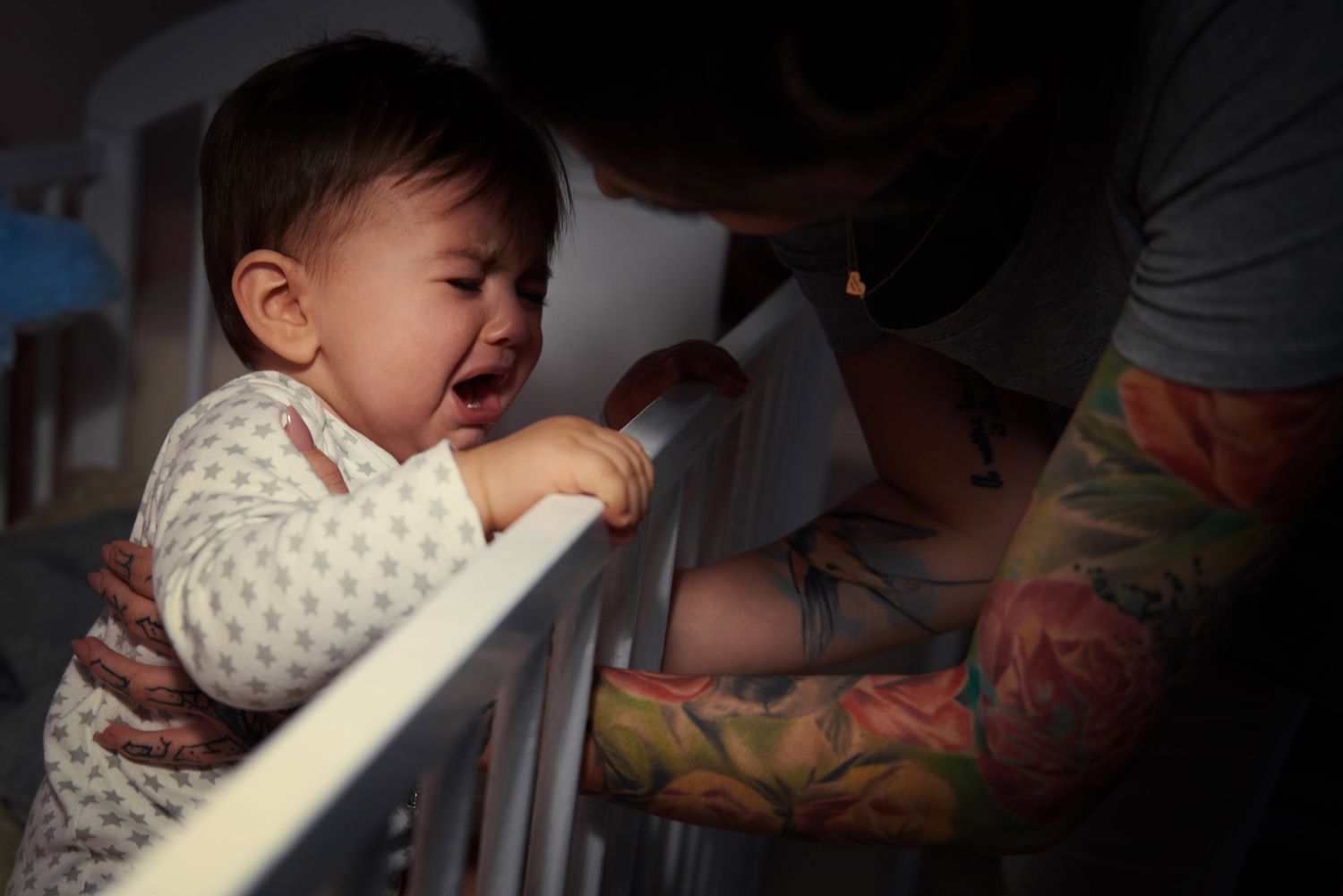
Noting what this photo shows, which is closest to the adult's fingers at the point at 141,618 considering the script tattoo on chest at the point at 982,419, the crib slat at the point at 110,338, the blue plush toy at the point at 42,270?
the script tattoo on chest at the point at 982,419

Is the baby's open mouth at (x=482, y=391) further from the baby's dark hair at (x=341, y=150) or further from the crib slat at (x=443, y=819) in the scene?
the crib slat at (x=443, y=819)

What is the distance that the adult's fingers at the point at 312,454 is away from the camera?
78 centimetres

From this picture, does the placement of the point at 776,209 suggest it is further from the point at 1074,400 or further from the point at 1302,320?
the point at 1074,400

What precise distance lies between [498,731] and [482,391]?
50 centimetres

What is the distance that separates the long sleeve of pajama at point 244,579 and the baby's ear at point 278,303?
0.16ft

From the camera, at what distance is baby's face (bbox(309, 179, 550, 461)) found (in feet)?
2.93

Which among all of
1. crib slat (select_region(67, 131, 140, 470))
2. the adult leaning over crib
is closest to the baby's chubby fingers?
the adult leaning over crib

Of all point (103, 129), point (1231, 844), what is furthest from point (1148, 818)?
point (103, 129)

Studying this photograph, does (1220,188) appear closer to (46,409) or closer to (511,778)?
(511,778)

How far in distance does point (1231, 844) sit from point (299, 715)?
1171mm

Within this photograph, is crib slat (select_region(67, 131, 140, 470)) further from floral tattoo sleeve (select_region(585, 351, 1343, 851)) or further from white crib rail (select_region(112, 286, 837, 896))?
floral tattoo sleeve (select_region(585, 351, 1343, 851))

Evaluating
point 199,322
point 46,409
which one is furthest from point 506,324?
point 46,409

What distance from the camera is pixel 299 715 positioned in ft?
1.22

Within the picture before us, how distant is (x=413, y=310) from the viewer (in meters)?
0.89
